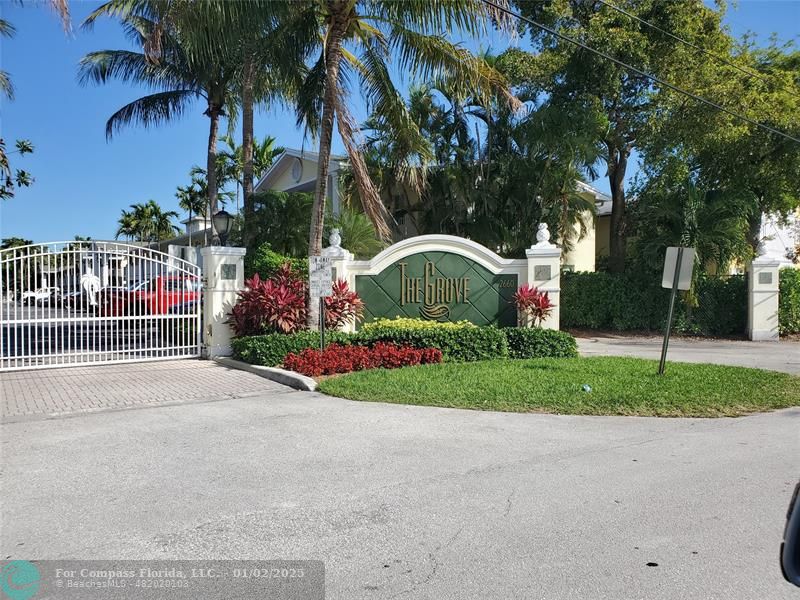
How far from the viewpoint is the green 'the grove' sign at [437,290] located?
14.6 meters

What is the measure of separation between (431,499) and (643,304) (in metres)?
16.7

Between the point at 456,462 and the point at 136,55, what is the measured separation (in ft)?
64.5

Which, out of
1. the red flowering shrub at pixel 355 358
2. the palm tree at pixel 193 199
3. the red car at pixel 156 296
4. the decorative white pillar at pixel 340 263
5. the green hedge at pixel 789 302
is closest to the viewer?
the red flowering shrub at pixel 355 358

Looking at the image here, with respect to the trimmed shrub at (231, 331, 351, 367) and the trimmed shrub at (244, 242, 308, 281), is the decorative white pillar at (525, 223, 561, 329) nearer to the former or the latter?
the trimmed shrub at (231, 331, 351, 367)

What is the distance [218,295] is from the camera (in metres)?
13.3

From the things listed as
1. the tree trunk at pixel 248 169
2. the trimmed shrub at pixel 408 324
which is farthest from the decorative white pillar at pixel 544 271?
the tree trunk at pixel 248 169

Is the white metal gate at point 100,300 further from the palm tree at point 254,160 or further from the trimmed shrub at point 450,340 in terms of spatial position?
the palm tree at point 254,160

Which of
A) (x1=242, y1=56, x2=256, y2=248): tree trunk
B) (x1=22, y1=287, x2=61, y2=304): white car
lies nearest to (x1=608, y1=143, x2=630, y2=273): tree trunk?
(x1=242, y1=56, x2=256, y2=248): tree trunk

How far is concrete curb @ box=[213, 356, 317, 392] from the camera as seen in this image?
989cm

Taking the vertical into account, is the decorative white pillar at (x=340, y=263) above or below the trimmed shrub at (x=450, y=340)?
above

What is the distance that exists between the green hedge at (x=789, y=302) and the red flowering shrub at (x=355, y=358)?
1256 cm

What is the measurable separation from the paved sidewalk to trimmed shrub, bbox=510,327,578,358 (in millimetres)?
1603

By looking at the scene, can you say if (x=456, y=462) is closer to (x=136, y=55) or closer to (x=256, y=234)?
(x=256, y=234)

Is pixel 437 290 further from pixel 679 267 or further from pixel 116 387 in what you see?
pixel 116 387
